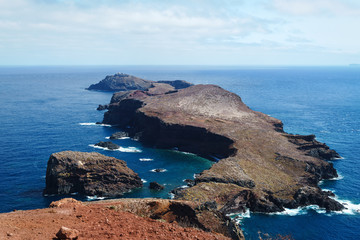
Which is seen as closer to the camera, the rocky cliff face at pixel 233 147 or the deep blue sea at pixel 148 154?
the deep blue sea at pixel 148 154

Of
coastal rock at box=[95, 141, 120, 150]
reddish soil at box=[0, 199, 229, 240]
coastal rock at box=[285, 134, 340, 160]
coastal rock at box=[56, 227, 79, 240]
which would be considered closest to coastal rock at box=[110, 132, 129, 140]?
coastal rock at box=[95, 141, 120, 150]

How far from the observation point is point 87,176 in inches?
2625

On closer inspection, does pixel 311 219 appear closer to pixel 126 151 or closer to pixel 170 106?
pixel 126 151

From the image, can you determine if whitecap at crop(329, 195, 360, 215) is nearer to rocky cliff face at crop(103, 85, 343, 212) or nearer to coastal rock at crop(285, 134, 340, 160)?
rocky cliff face at crop(103, 85, 343, 212)

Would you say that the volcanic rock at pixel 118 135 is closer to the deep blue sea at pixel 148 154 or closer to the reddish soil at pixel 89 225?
the deep blue sea at pixel 148 154

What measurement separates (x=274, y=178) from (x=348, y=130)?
2748 inches

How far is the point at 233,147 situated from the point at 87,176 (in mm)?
40206

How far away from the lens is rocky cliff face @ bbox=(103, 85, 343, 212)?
60594 mm

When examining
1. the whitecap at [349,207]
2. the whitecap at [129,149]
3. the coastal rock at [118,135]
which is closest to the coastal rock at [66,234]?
the whitecap at [349,207]

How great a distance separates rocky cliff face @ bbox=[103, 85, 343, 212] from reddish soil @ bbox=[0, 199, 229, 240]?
94.9ft

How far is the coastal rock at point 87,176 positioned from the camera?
213ft

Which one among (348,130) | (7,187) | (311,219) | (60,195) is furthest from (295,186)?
(348,130)

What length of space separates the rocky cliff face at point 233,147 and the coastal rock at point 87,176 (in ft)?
51.4

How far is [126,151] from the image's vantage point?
95.8 m
